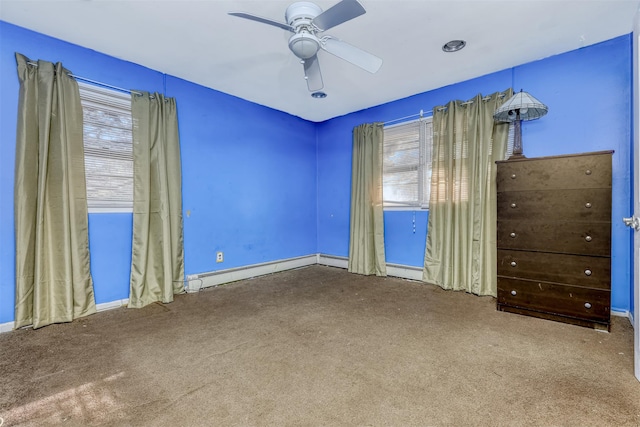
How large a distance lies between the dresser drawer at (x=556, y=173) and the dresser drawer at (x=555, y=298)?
781mm

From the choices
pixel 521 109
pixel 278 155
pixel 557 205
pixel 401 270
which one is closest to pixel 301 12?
pixel 521 109

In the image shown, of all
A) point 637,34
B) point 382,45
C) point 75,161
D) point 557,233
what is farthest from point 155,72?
point 557,233

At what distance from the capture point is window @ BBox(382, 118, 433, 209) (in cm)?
356

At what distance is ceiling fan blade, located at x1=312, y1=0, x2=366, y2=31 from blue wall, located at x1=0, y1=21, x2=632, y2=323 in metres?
2.10

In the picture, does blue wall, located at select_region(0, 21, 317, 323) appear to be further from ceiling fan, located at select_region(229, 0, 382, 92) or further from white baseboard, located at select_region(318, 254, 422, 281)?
ceiling fan, located at select_region(229, 0, 382, 92)

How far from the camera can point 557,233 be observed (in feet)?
7.48

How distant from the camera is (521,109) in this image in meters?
2.60

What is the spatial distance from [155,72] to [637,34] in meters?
3.69

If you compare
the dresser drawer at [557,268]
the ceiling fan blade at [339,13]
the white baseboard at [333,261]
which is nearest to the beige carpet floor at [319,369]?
the dresser drawer at [557,268]

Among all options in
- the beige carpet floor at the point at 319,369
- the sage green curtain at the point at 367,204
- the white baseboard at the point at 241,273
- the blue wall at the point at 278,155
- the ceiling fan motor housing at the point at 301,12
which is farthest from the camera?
the sage green curtain at the point at 367,204

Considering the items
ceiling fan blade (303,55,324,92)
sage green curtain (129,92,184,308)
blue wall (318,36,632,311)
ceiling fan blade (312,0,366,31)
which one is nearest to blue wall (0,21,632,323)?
blue wall (318,36,632,311)

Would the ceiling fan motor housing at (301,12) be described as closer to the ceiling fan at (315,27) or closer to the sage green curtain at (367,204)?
the ceiling fan at (315,27)

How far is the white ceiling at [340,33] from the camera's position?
2.01 m

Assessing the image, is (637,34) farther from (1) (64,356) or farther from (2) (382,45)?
(1) (64,356)
